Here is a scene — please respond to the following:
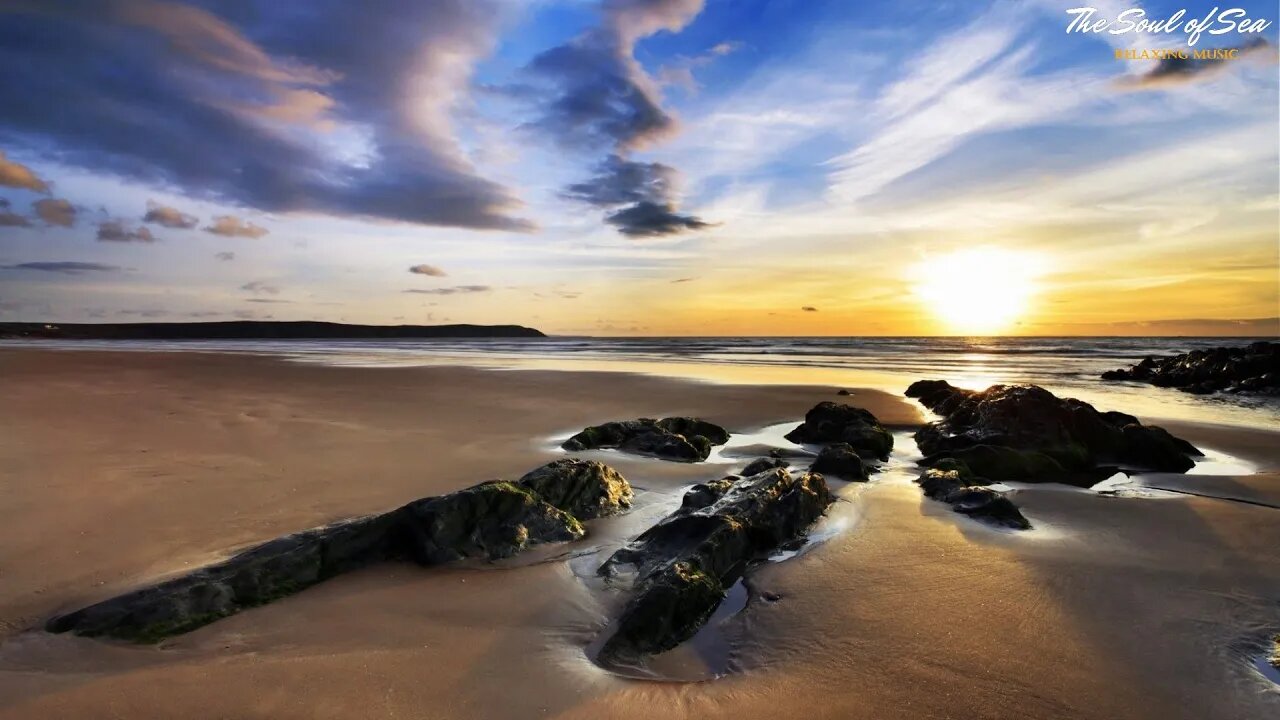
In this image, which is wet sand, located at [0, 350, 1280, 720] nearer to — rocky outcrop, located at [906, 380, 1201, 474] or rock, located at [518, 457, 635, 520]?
A: rock, located at [518, 457, 635, 520]

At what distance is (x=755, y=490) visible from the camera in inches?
225

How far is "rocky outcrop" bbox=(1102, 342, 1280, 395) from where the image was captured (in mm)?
19609

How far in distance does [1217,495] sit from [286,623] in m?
9.59

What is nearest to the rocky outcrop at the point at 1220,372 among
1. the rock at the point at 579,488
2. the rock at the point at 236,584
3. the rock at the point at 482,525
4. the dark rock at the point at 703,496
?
the dark rock at the point at 703,496

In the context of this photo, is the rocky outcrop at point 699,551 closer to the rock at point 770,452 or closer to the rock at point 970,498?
the rock at point 970,498

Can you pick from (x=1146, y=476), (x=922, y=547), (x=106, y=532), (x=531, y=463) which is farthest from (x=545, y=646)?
(x=1146, y=476)

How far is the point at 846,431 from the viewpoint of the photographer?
9656 mm

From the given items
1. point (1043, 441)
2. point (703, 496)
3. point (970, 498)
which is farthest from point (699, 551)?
point (1043, 441)

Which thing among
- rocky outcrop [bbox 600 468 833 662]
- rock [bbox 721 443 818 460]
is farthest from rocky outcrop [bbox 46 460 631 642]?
rock [bbox 721 443 818 460]

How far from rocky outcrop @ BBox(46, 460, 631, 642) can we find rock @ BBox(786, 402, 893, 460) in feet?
15.3

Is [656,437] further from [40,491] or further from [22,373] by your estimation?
[22,373]

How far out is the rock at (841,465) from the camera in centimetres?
766

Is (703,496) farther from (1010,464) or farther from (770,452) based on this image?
(1010,464)

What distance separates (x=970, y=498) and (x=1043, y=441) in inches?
136
